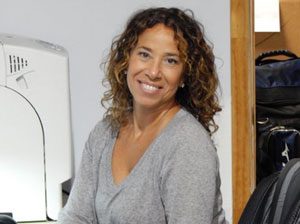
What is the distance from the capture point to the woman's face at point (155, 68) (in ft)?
3.96

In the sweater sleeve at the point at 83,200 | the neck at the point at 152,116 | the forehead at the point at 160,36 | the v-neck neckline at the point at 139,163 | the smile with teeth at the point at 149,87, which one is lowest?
the sweater sleeve at the point at 83,200

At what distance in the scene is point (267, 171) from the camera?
2.45 metres

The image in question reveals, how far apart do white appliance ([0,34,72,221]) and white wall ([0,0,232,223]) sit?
0.19 m

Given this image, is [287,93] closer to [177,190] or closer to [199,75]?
[199,75]

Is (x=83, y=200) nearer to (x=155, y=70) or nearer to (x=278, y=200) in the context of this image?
(x=155, y=70)

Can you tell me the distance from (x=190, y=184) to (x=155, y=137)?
0.61ft

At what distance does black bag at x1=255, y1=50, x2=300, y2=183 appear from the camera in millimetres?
2422

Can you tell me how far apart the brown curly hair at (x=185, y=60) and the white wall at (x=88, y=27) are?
32 centimetres

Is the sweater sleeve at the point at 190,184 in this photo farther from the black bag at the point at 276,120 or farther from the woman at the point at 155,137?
the black bag at the point at 276,120

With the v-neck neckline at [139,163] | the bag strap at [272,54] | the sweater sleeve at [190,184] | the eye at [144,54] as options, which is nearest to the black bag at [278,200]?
the sweater sleeve at [190,184]

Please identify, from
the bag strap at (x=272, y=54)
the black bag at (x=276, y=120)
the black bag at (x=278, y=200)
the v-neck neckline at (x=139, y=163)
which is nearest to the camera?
the black bag at (x=278, y=200)

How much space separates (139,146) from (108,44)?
0.51 meters

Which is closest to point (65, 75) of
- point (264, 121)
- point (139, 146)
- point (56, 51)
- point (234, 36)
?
point (56, 51)

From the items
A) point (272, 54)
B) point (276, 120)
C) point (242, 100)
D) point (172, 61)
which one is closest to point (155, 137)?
point (172, 61)
